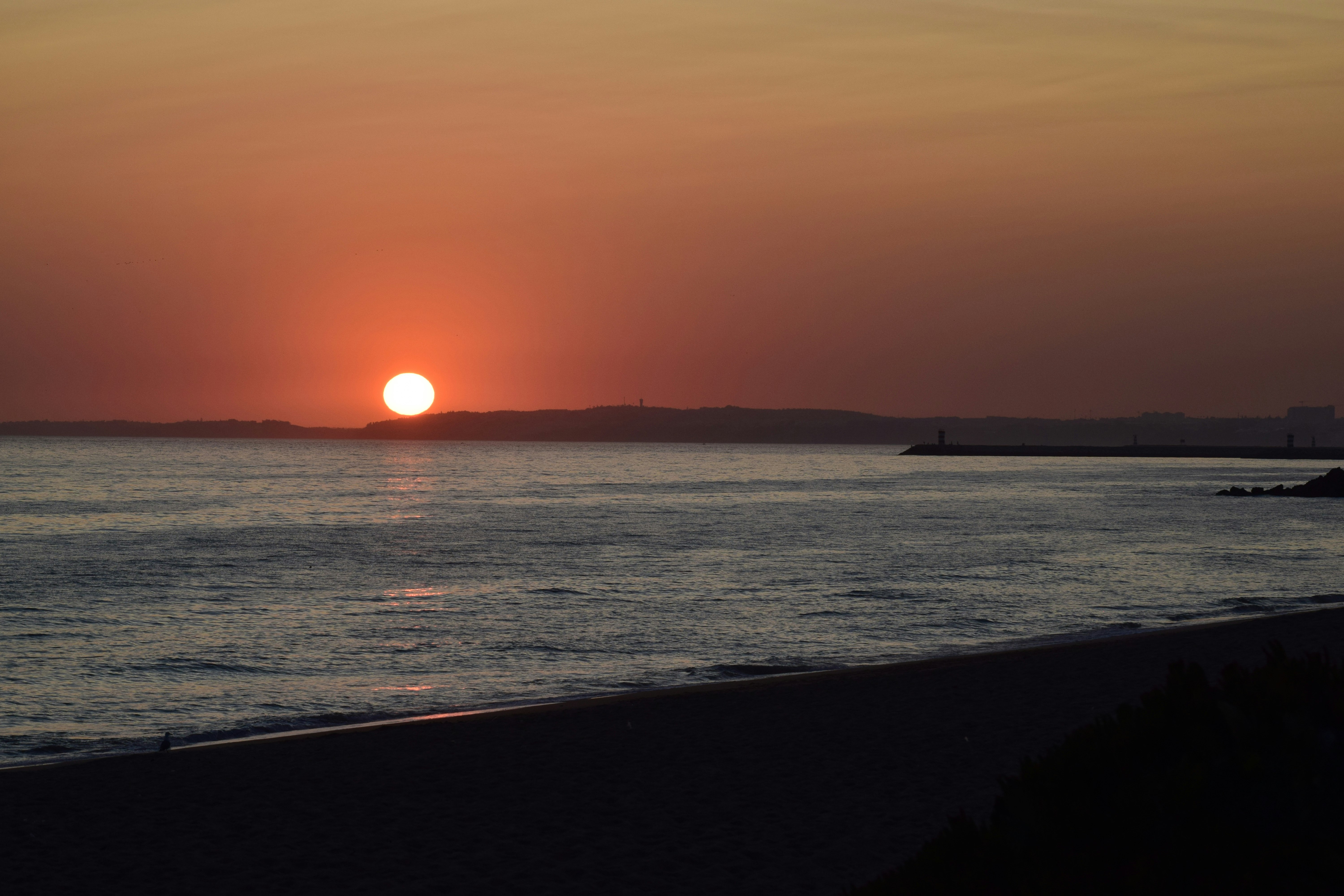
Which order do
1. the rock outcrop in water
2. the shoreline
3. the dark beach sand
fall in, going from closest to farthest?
the dark beach sand → the shoreline → the rock outcrop in water

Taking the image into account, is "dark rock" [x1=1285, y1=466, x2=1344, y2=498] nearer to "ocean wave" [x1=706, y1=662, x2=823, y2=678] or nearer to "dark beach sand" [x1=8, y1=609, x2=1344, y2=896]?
"ocean wave" [x1=706, y1=662, x2=823, y2=678]

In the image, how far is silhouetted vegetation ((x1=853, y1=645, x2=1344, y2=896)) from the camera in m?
4.28

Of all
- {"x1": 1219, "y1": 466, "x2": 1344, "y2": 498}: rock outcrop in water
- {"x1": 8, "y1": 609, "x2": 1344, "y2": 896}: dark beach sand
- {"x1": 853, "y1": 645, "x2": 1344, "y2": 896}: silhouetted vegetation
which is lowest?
{"x1": 1219, "y1": 466, "x2": 1344, "y2": 498}: rock outcrop in water

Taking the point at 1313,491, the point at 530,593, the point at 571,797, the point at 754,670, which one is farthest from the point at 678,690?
the point at 1313,491

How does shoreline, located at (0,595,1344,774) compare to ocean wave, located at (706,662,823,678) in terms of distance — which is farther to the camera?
ocean wave, located at (706,662,823,678)

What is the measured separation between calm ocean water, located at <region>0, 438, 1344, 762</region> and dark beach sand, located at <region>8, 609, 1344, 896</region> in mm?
2818

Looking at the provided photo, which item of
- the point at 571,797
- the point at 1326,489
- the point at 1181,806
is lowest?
the point at 1326,489

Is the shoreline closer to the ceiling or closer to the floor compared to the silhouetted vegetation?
closer to the floor

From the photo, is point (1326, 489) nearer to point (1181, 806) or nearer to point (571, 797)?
point (571, 797)

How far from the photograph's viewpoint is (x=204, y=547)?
41.7 meters

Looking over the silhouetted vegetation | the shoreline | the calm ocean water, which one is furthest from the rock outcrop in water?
the silhouetted vegetation

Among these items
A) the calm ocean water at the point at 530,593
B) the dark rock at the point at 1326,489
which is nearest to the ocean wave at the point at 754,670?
the calm ocean water at the point at 530,593

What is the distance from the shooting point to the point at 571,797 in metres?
9.54

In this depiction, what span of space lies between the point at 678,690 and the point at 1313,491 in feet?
260
